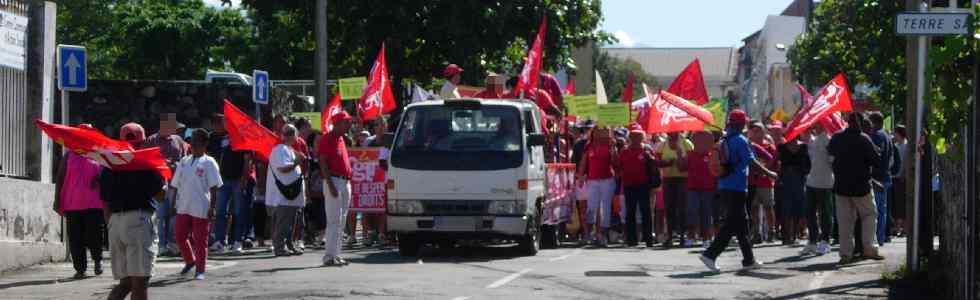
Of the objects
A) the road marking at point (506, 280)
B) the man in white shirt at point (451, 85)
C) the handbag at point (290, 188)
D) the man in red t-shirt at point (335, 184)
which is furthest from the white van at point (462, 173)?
the man in white shirt at point (451, 85)

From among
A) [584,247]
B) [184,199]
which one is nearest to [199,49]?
[584,247]

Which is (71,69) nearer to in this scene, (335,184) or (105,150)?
(335,184)

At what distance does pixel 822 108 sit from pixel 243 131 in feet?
25.6

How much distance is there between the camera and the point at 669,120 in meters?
23.7

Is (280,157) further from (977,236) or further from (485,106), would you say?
(977,236)

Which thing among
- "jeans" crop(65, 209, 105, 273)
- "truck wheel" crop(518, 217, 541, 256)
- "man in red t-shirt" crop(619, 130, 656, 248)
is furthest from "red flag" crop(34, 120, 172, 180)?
"man in red t-shirt" crop(619, 130, 656, 248)

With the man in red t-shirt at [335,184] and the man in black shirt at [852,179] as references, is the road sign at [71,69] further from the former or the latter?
the man in black shirt at [852,179]

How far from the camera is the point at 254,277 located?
614 inches

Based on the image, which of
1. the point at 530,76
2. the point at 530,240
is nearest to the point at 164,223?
the point at 530,240

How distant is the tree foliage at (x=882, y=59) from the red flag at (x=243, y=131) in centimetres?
715

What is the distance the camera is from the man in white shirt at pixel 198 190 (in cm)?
1524

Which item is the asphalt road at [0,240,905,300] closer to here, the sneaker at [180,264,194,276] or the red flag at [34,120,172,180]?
the sneaker at [180,264,194,276]

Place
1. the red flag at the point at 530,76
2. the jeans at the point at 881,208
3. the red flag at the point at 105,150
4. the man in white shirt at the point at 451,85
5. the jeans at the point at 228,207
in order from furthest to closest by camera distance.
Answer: the red flag at the point at 530,76 < the man in white shirt at the point at 451,85 < the jeans at the point at 881,208 < the jeans at the point at 228,207 < the red flag at the point at 105,150

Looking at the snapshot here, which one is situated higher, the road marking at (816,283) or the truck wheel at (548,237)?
the truck wheel at (548,237)
